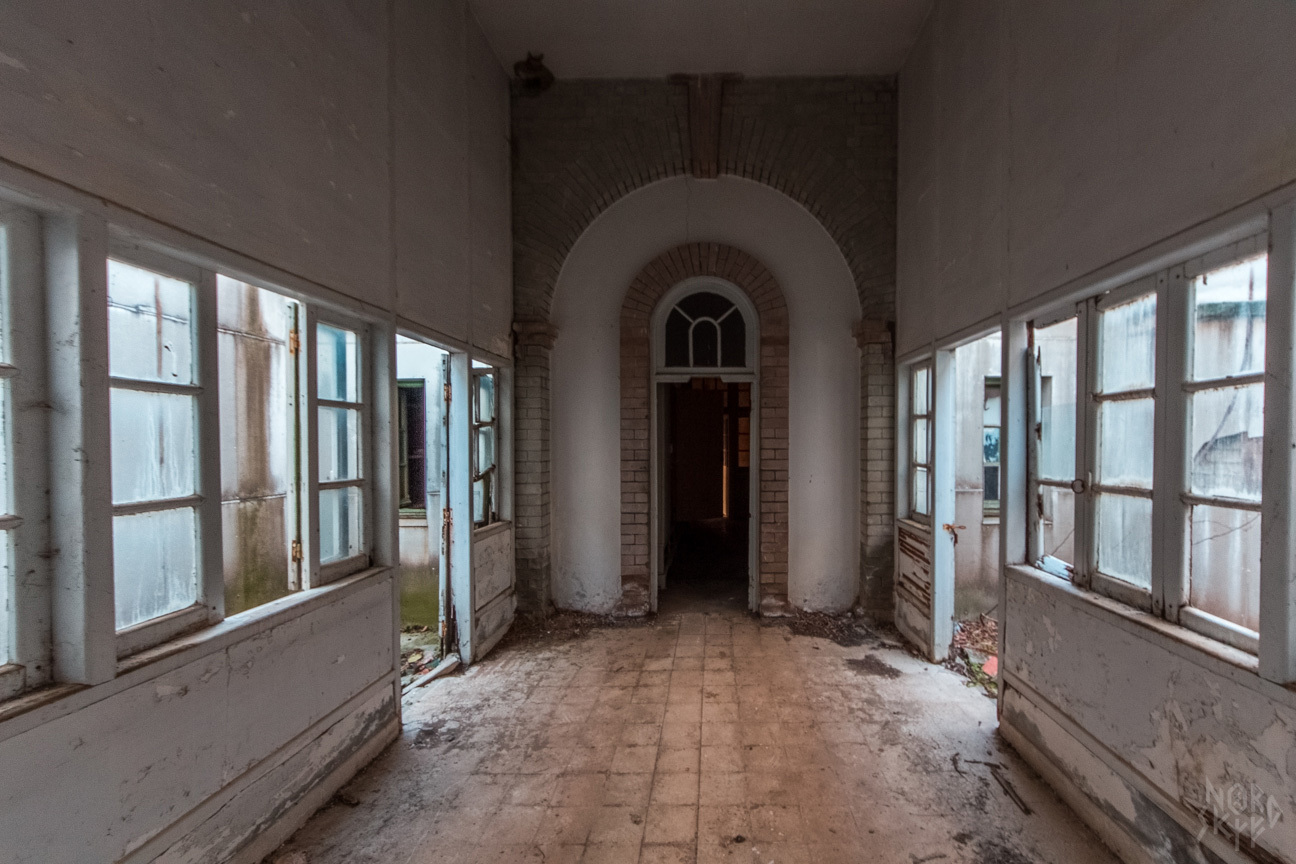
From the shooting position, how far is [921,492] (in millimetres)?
4383

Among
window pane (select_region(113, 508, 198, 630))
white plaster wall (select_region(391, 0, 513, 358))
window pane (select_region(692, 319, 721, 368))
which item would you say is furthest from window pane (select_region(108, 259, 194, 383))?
window pane (select_region(692, 319, 721, 368))

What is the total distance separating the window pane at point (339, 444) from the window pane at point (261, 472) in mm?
173

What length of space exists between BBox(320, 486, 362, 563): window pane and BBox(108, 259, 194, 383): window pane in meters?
0.90

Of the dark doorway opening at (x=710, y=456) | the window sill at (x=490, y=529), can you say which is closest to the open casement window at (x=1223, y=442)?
the window sill at (x=490, y=529)

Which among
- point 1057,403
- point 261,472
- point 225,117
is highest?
point 225,117

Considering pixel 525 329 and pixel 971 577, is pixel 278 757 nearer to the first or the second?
pixel 525 329

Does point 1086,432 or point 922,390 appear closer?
point 1086,432

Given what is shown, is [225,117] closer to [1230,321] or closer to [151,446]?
[151,446]

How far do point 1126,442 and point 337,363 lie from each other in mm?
3500

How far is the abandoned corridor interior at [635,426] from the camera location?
1.60 m

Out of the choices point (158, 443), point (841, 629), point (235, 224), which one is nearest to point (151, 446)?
point (158, 443)

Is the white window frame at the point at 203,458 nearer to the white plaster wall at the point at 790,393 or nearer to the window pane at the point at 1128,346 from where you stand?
the white plaster wall at the point at 790,393

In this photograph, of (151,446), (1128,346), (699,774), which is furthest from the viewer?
(699,774)

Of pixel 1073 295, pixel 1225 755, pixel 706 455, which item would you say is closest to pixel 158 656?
pixel 1225 755
